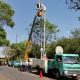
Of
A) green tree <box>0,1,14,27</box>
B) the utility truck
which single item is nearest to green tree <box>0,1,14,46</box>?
green tree <box>0,1,14,27</box>

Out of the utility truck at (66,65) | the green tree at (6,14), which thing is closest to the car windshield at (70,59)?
the utility truck at (66,65)

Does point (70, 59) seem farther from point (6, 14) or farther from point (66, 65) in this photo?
point (6, 14)

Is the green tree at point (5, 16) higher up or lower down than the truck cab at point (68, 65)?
higher up

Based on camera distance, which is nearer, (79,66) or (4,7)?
(79,66)

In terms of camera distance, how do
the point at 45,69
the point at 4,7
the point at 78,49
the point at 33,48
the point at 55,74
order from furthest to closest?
the point at 33,48 < the point at 4,7 < the point at 78,49 < the point at 45,69 < the point at 55,74

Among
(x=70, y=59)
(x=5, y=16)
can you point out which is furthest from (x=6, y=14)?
(x=70, y=59)

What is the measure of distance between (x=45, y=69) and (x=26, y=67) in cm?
1592

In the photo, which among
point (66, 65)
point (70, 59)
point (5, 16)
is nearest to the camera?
point (66, 65)

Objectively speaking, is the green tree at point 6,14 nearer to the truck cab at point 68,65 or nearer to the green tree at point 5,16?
the green tree at point 5,16

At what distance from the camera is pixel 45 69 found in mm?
37281

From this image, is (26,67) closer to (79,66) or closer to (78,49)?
(78,49)

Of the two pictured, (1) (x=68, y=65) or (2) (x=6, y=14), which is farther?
(2) (x=6, y=14)

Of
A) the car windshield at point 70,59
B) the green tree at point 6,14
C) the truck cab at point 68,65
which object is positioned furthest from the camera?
the green tree at point 6,14

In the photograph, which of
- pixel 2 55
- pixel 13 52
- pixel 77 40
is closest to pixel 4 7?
pixel 77 40
